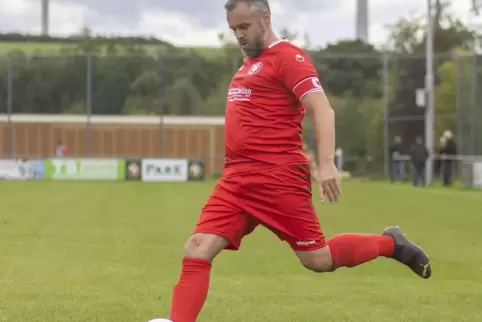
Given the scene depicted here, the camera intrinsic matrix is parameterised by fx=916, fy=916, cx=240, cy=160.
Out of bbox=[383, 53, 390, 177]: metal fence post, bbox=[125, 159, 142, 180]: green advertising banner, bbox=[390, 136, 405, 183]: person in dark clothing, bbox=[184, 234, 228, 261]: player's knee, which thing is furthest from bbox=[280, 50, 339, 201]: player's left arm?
bbox=[383, 53, 390, 177]: metal fence post

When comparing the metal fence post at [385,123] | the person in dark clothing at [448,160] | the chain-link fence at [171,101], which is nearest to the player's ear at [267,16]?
the person in dark clothing at [448,160]

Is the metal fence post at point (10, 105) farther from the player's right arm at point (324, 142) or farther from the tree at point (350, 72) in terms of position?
the player's right arm at point (324, 142)

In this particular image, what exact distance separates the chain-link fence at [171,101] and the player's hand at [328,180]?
34.9 m

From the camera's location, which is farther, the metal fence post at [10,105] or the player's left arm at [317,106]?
the metal fence post at [10,105]

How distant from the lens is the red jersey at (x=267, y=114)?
5.18 m

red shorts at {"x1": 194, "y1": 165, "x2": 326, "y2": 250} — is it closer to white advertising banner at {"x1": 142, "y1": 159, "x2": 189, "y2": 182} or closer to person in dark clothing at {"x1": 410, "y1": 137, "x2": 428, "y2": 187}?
person in dark clothing at {"x1": 410, "y1": 137, "x2": 428, "y2": 187}

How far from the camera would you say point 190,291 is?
5.03m

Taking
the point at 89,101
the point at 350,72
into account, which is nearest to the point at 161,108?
the point at 89,101

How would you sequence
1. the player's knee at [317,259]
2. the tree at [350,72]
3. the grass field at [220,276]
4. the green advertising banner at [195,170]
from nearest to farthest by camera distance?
the player's knee at [317,259], the grass field at [220,276], the green advertising banner at [195,170], the tree at [350,72]

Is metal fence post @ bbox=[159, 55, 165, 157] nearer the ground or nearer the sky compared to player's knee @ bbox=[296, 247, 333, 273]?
nearer the sky

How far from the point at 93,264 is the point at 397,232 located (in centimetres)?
437

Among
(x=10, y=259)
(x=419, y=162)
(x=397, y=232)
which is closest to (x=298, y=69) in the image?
(x=397, y=232)

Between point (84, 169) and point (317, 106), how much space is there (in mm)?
34064

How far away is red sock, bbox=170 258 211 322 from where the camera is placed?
5.00 meters
